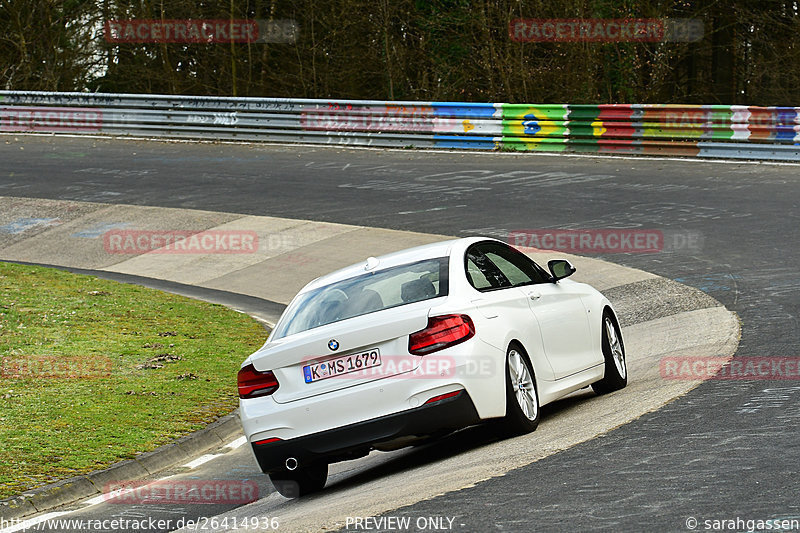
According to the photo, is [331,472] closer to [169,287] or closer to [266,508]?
[266,508]

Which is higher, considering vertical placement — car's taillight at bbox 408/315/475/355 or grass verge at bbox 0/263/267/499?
car's taillight at bbox 408/315/475/355

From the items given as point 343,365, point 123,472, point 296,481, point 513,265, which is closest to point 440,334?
point 343,365

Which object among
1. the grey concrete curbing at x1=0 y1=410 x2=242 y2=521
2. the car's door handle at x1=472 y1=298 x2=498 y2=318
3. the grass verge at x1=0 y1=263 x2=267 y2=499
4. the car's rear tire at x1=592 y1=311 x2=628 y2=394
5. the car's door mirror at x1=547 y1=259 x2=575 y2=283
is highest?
the car's door mirror at x1=547 y1=259 x2=575 y2=283

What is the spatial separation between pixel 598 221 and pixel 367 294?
11.2m

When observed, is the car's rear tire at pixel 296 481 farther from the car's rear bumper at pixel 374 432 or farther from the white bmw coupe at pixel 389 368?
the car's rear bumper at pixel 374 432

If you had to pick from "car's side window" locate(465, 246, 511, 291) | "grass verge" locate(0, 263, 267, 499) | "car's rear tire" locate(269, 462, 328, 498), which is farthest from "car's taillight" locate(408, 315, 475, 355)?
"grass verge" locate(0, 263, 267, 499)

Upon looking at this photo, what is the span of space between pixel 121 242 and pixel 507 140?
9526 millimetres

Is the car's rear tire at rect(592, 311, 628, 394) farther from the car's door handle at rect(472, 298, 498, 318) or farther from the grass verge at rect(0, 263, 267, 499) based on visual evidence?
the grass verge at rect(0, 263, 267, 499)

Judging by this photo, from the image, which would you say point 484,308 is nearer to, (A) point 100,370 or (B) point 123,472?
(B) point 123,472

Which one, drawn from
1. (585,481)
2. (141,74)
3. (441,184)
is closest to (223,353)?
(585,481)

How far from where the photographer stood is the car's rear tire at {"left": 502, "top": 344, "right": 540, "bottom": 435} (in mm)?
7715

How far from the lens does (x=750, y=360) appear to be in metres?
9.62

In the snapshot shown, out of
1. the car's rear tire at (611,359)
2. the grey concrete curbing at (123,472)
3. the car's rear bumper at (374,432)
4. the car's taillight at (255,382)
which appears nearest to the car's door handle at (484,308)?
the car's rear bumper at (374,432)

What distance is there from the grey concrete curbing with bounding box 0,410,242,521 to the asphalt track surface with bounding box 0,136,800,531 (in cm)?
279
